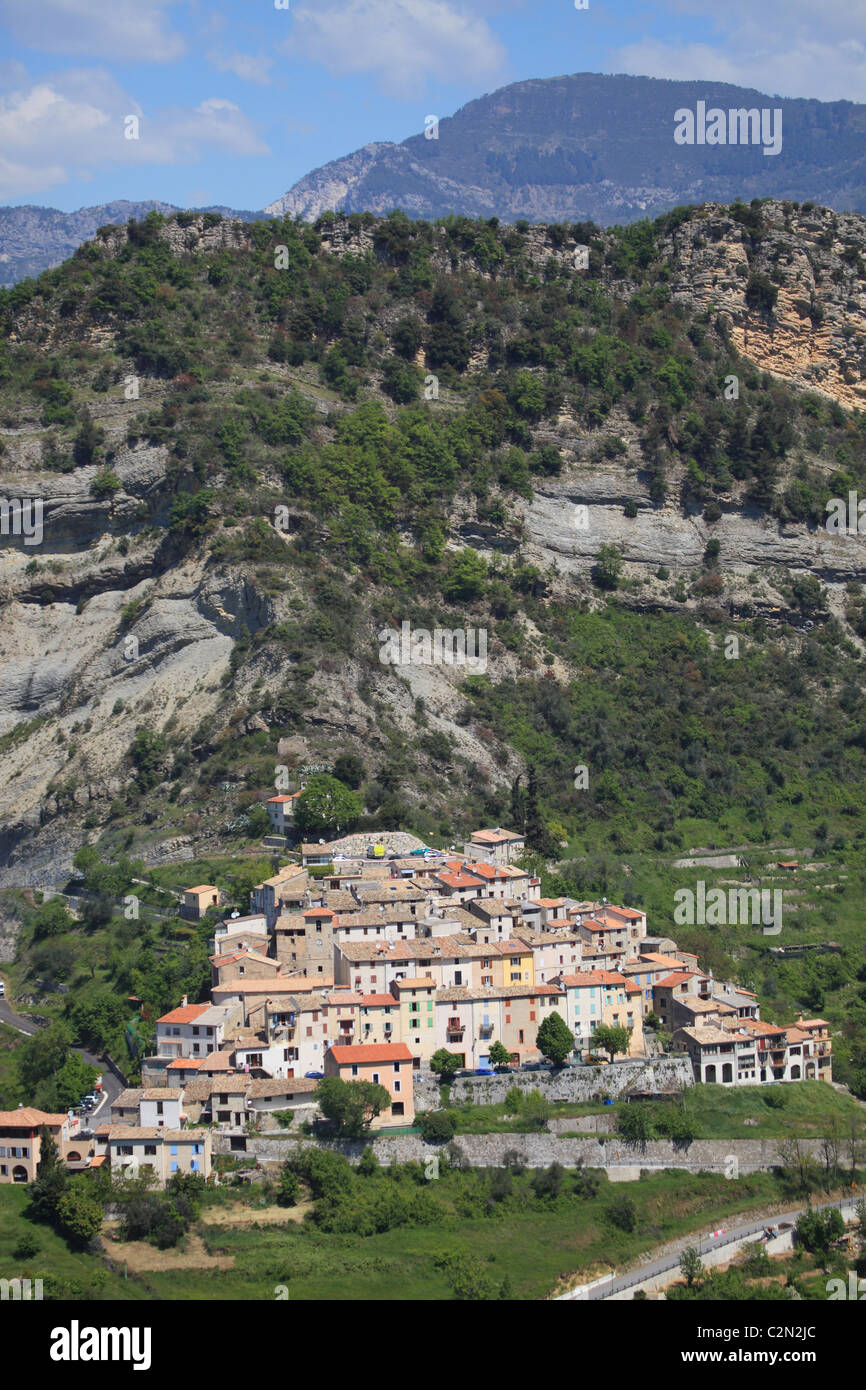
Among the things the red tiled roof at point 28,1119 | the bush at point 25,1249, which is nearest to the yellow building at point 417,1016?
the red tiled roof at point 28,1119

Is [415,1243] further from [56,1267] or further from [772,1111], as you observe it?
[772,1111]

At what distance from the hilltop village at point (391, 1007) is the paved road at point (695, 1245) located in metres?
5.30

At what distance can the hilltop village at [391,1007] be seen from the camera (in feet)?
143

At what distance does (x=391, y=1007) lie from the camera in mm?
47062

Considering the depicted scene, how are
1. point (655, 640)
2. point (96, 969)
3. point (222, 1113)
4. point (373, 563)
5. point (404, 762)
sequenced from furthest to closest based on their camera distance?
point (655, 640)
point (373, 563)
point (404, 762)
point (96, 969)
point (222, 1113)

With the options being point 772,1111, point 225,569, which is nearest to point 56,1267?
point 772,1111

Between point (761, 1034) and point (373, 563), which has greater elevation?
point (373, 563)

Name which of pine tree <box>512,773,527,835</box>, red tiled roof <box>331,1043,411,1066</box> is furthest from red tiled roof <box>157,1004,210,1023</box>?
pine tree <box>512,773,527,835</box>

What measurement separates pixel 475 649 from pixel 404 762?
15.1 meters

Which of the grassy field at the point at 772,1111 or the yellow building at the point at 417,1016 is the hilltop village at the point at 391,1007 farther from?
the grassy field at the point at 772,1111

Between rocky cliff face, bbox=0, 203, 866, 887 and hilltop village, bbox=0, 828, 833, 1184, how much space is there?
13063 millimetres

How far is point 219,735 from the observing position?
228 feet
